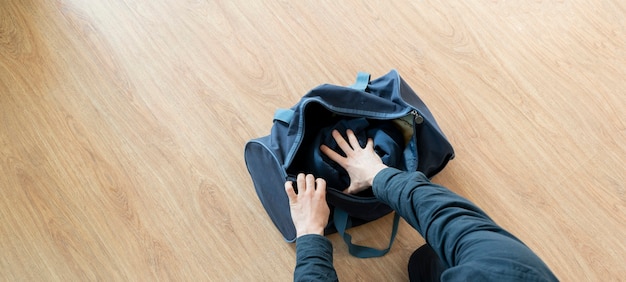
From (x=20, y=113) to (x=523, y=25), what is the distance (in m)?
1.29

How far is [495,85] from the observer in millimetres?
1147

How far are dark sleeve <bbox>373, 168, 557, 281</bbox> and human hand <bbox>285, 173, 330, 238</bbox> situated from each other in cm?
12

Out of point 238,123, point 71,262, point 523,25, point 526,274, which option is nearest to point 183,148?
point 238,123

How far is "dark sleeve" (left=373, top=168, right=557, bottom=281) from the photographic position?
58 centimetres

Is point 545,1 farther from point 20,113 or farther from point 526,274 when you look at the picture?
point 20,113

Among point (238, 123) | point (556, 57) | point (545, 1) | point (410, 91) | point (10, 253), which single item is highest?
point (545, 1)

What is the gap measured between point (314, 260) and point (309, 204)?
0.39ft

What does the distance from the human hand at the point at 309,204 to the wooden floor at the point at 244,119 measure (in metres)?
0.14

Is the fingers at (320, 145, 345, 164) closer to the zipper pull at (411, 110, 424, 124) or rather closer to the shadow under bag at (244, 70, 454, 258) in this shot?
the shadow under bag at (244, 70, 454, 258)

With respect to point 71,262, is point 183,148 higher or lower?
higher

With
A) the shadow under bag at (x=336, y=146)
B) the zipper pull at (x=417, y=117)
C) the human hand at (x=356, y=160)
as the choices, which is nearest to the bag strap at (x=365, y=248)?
the shadow under bag at (x=336, y=146)

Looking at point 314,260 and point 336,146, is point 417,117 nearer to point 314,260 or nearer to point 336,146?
point 336,146

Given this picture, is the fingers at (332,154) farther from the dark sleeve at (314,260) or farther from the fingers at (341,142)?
the dark sleeve at (314,260)

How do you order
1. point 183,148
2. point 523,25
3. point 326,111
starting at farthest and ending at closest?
point 523,25, point 183,148, point 326,111
